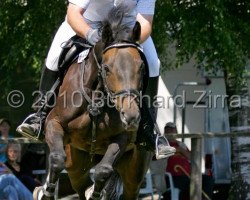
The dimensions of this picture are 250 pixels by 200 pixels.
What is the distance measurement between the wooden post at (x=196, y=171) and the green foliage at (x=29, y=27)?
258 centimetres

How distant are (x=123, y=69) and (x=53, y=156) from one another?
1013 millimetres

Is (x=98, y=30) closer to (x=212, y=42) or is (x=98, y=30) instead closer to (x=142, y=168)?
(x=142, y=168)

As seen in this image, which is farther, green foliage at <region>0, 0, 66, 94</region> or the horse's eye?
green foliage at <region>0, 0, 66, 94</region>

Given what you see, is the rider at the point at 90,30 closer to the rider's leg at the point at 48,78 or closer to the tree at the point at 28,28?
the rider's leg at the point at 48,78

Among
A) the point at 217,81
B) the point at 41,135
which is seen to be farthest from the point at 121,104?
the point at 217,81

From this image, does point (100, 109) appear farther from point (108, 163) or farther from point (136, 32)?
point (136, 32)

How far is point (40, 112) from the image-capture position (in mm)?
7703

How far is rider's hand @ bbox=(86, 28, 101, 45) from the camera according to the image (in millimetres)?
7105

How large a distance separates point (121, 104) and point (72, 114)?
0.87 meters

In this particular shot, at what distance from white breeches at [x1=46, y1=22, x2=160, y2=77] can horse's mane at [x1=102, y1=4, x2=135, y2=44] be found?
83 centimetres

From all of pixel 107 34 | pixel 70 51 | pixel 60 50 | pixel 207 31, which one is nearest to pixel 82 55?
pixel 70 51

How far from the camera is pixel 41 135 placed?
766 centimetres

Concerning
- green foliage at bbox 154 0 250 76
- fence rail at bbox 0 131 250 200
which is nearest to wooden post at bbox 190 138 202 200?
fence rail at bbox 0 131 250 200

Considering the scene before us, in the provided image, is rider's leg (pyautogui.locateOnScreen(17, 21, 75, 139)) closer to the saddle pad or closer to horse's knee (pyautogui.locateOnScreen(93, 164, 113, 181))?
the saddle pad
